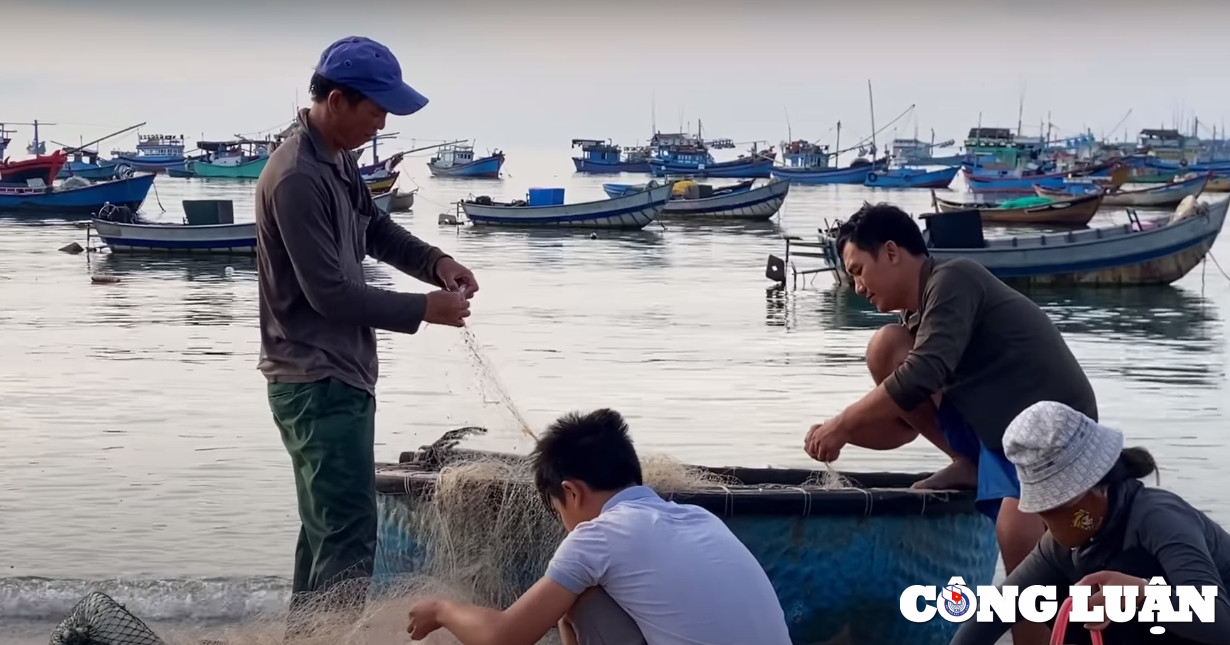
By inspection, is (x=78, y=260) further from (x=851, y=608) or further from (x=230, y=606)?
(x=851, y=608)

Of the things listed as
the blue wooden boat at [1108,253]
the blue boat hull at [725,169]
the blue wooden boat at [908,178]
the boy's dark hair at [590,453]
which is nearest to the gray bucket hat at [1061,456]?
the boy's dark hair at [590,453]

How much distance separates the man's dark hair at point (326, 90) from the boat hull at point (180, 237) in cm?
2548

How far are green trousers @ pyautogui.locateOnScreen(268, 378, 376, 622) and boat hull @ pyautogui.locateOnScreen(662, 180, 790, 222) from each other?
42.8 metres

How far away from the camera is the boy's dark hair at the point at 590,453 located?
126 inches

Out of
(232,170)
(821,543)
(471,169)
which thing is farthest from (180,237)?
(471,169)

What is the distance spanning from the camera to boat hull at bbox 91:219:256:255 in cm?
2881

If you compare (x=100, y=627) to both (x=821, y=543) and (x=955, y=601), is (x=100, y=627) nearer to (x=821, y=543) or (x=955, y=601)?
(x=821, y=543)

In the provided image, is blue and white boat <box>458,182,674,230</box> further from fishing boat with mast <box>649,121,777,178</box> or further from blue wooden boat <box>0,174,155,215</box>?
fishing boat with mast <box>649,121,777,178</box>

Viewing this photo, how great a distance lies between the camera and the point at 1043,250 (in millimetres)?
21875

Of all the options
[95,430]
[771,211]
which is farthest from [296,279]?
[771,211]

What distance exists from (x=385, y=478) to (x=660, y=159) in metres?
98.9

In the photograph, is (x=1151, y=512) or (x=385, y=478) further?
(x=385, y=478)

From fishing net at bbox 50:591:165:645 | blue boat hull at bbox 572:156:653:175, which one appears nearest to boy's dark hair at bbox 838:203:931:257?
fishing net at bbox 50:591:165:645

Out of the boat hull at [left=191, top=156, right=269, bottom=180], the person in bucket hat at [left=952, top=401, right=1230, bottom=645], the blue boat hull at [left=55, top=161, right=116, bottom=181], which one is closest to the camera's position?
the person in bucket hat at [left=952, top=401, right=1230, bottom=645]
